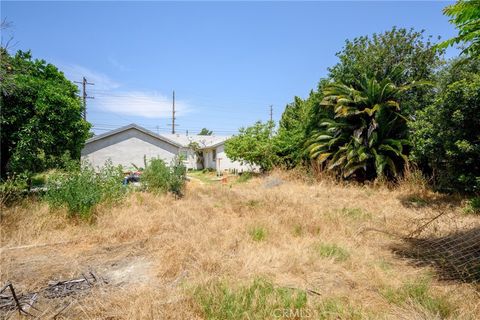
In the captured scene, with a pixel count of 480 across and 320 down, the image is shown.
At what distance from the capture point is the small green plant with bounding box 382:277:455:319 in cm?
274

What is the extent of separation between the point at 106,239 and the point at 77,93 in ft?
27.9

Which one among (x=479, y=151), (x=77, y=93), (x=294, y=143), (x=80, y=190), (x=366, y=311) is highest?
(x=77, y=93)

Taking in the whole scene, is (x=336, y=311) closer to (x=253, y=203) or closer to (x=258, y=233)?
(x=258, y=233)

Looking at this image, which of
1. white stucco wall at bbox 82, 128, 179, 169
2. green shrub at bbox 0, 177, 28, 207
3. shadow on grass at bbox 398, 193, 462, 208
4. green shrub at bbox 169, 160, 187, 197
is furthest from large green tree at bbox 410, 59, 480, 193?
white stucco wall at bbox 82, 128, 179, 169

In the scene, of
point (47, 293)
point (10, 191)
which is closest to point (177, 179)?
point (10, 191)

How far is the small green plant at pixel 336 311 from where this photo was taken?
8.67 feet

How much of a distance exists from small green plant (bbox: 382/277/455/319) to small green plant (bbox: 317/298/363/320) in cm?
55

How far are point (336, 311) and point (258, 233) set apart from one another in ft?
8.27

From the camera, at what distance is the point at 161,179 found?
9648mm

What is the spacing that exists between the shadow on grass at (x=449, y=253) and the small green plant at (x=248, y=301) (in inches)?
85.0

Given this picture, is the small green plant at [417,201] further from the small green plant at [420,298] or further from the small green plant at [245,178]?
the small green plant at [245,178]

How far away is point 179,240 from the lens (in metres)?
4.77

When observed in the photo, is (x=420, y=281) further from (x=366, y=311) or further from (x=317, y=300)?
(x=317, y=300)

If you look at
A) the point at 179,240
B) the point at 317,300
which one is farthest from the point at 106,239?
the point at 317,300
